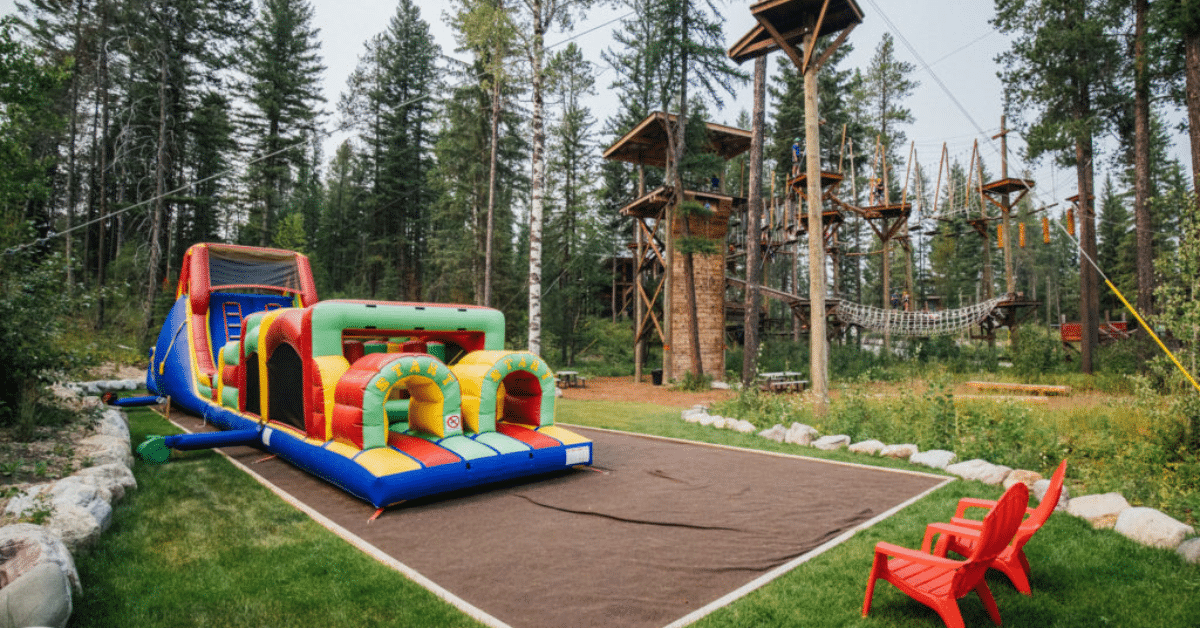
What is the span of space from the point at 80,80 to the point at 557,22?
2299 centimetres

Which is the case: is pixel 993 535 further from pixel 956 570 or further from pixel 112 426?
pixel 112 426

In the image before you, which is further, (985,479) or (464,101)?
(464,101)

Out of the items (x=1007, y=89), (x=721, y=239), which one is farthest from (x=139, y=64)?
(x=1007, y=89)

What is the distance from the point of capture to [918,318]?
20.5 m

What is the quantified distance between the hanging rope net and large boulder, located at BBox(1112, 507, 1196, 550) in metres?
16.9

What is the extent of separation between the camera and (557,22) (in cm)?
1407

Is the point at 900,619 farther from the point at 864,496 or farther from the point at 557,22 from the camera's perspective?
the point at 557,22

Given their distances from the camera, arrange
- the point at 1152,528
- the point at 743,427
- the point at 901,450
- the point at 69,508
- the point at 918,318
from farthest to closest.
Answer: the point at 918,318
the point at 743,427
the point at 901,450
the point at 1152,528
the point at 69,508

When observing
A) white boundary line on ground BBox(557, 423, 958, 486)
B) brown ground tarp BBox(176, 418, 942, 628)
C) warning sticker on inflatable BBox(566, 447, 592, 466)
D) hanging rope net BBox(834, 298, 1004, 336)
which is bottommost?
brown ground tarp BBox(176, 418, 942, 628)

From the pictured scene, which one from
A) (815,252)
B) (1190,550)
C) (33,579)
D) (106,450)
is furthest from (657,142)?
(33,579)

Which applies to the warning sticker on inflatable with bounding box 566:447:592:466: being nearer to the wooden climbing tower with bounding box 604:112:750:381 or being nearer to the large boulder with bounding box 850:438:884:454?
the large boulder with bounding box 850:438:884:454

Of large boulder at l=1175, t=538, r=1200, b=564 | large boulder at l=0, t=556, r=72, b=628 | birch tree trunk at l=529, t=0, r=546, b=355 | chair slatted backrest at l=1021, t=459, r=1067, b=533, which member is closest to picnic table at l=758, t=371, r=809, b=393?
birch tree trunk at l=529, t=0, r=546, b=355

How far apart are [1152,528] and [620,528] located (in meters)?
4.06

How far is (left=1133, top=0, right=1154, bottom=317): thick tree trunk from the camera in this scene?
1402 cm
